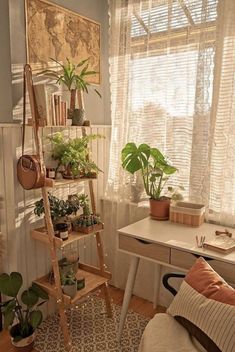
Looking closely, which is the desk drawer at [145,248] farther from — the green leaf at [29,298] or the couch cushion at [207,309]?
the green leaf at [29,298]

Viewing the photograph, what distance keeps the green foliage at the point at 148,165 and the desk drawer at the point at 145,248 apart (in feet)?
1.45

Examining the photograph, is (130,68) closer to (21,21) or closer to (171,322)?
(21,21)

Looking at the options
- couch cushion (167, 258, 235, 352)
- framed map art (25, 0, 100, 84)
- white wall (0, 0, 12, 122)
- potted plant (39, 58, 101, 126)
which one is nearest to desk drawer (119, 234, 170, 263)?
couch cushion (167, 258, 235, 352)

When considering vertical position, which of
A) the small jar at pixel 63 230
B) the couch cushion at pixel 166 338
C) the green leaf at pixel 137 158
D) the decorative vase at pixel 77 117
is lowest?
the couch cushion at pixel 166 338

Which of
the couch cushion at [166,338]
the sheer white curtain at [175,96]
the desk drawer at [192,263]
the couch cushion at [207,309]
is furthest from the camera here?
the sheer white curtain at [175,96]

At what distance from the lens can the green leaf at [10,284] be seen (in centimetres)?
189

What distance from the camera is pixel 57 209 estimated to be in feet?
6.75

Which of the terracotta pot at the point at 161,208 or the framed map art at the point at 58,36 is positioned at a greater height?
the framed map art at the point at 58,36

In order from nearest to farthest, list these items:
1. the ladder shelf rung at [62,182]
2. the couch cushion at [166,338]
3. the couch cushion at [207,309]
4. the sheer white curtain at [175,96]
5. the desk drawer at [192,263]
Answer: the couch cushion at [207,309] < the couch cushion at [166,338] < the desk drawer at [192,263] < the ladder shelf rung at [62,182] < the sheer white curtain at [175,96]

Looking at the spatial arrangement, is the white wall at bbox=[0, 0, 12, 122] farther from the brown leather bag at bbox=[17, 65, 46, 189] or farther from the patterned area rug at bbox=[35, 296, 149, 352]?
the patterned area rug at bbox=[35, 296, 149, 352]

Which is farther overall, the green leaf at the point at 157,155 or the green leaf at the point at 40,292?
the green leaf at the point at 157,155

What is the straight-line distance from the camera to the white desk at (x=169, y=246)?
159cm

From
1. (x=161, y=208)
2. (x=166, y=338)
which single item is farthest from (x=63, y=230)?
(x=166, y=338)

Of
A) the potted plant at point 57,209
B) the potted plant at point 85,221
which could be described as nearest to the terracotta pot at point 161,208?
the potted plant at point 85,221
